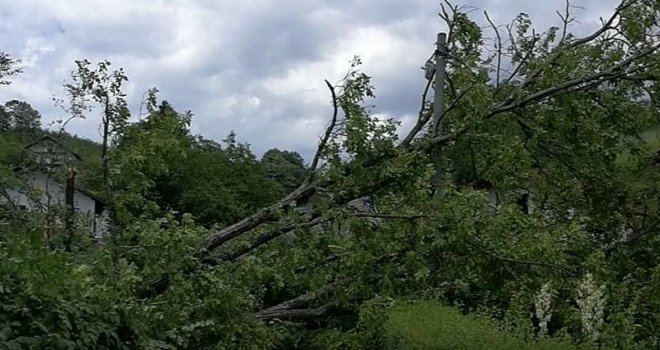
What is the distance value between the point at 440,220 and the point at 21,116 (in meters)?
12.0

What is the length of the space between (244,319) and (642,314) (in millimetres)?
3389

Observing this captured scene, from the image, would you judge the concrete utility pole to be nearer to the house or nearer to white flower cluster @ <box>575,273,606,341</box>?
white flower cluster @ <box>575,273,606,341</box>

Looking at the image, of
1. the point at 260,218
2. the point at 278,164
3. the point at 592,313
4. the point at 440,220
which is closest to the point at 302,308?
the point at 260,218

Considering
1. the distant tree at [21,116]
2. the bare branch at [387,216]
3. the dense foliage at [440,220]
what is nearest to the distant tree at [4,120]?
the distant tree at [21,116]

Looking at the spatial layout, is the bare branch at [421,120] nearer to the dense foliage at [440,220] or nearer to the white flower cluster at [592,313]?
the dense foliage at [440,220]

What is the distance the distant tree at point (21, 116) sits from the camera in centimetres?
1549

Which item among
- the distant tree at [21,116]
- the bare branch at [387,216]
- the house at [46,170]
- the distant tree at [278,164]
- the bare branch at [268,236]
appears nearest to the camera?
the bare branch at [387,216]

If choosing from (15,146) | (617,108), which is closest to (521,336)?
(617,108)

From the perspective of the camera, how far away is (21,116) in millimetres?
16469

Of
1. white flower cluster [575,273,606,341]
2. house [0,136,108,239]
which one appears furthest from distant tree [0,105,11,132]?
white flower cluster [575,273,606,341]

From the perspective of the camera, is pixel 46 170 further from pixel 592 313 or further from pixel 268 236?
pixel 592 313

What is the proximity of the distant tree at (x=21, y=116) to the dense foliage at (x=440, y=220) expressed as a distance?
6.80 m

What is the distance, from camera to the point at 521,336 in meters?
5.14

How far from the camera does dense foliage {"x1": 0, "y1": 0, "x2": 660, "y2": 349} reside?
671 cm
